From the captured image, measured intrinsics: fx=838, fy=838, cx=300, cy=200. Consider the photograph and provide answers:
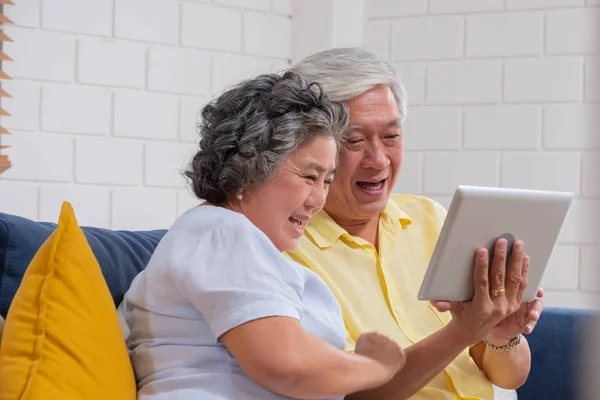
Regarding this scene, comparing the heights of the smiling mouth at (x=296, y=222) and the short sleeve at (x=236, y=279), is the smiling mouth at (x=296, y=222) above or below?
above

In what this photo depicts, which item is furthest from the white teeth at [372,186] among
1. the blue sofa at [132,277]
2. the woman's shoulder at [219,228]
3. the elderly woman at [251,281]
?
the woman's shoulder at [219,228]

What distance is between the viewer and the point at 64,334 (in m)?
1.22

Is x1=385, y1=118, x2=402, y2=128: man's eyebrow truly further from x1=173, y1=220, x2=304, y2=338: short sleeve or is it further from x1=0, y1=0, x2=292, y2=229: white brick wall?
x1=0, y1=0, x2=292, y2=229: white brick wall

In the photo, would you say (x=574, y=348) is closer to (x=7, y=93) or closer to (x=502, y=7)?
(x=502, y=7)

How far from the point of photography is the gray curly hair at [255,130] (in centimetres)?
138

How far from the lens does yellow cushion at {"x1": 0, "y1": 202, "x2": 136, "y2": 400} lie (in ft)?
3.86

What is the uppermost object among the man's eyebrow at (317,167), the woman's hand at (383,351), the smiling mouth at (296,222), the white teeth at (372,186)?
the man's eyebrow at (317,167)

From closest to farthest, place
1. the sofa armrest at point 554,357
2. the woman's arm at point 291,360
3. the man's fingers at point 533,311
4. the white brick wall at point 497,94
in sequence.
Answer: the woman's arm at point 291,360 → the man's fingers at point 533,311 → the sofa armrest at point 554,357 → the white brick wall at point 497,94

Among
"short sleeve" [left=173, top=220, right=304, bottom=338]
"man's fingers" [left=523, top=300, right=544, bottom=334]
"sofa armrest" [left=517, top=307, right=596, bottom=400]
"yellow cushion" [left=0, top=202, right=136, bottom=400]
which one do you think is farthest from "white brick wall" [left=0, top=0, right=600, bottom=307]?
"short sleeve" [left=173, top=220, right=304, bottom=338]

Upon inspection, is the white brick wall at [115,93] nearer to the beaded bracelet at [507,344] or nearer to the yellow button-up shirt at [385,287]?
the yellow button-up shirt at [385,287]

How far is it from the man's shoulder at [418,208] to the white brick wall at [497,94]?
101 centimetres

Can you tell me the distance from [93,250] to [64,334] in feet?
1.24

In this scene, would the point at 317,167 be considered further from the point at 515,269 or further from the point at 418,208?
the point at 418,208

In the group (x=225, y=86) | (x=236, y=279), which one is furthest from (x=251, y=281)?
(x=225, y=86)
